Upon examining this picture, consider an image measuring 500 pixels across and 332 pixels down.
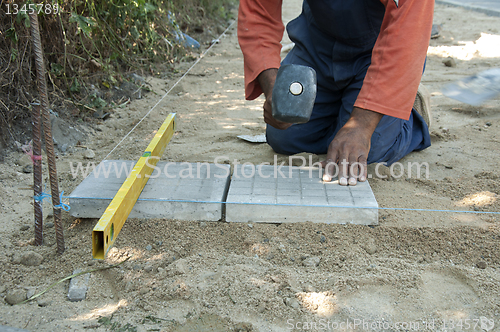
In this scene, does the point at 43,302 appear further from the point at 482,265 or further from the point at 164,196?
the point at 482,265

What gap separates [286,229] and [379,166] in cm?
83

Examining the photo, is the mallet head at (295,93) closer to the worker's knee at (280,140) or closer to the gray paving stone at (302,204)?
the gray paving stone at (302,204)

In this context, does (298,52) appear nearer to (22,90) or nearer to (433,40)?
(22,90)

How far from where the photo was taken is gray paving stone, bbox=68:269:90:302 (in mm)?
1446

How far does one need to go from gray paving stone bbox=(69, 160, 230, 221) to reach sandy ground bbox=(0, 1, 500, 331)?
55 millimetres

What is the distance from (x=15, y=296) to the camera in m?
1.42

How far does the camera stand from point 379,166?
2.36 metres

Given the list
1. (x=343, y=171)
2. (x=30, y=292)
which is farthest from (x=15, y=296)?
(x=343, y=171)

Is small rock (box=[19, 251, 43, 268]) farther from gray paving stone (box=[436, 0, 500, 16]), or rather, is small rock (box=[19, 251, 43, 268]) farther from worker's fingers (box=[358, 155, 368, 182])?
gray paving stone (box=[436, 0, 500, 16])

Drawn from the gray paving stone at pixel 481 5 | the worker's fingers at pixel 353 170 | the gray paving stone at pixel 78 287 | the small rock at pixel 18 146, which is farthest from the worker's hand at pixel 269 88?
the gray paving stone at pixel 481 5

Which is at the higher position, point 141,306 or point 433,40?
point 433,40

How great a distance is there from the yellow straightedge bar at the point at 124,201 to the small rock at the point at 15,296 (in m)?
0.29

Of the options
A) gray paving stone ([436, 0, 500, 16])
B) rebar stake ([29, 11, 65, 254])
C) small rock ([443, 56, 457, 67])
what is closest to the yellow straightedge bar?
rebar stake ([29, 11, 65, 254])

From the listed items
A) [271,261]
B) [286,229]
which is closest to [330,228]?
[286,229]
